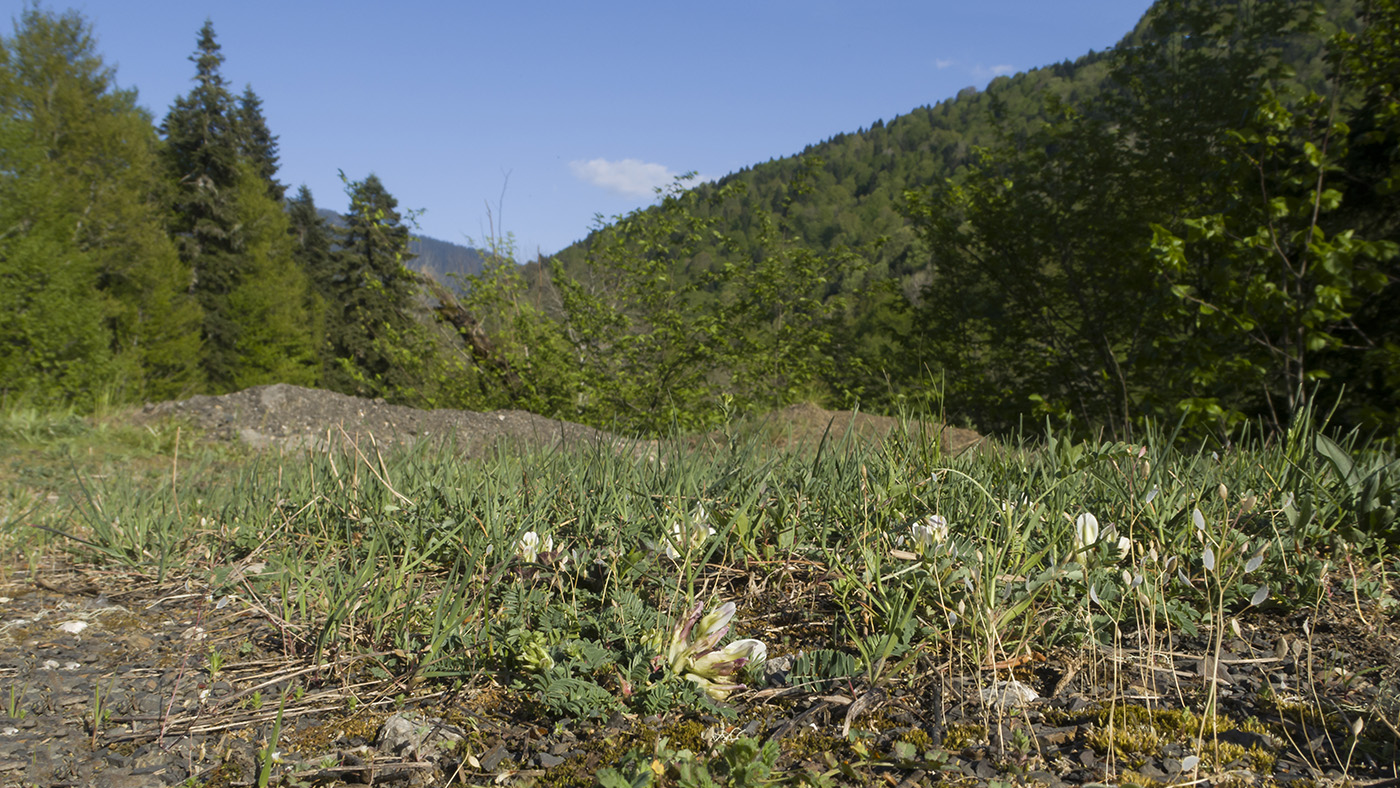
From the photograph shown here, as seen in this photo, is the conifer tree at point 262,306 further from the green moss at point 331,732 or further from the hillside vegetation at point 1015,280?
the green moss at point 331,732

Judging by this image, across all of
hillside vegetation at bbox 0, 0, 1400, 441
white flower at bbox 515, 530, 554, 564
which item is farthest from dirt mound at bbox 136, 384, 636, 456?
white flower at bbox 515, 530, 554, 564

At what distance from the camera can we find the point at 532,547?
1.65 meters

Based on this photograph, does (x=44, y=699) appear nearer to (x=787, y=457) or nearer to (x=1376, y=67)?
(x=787, y=457)

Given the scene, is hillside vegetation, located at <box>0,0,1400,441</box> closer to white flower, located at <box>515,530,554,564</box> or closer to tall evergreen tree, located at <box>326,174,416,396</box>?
white flower, located at <box>515,530,554,564</box>

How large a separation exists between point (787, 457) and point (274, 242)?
37.9 m

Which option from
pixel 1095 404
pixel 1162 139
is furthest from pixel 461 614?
pixel 1162 139

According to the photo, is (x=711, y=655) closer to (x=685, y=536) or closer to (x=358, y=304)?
(x=685, y=536)

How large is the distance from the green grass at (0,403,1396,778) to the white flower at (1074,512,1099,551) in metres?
0.01

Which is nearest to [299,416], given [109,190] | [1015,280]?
[1015,280]

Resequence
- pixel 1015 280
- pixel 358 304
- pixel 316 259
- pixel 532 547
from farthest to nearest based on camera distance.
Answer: pixel 316 259 < pixel 358 304 < pixel 1015 280 < pixel 532 547

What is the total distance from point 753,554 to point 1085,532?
700 mm

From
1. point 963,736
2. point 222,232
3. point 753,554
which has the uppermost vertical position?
point 222,232

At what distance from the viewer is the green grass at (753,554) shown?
131cm

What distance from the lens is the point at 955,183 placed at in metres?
10.2
